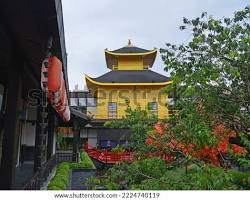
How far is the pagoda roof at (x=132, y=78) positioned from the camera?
25587mm

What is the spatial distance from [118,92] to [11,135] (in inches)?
848

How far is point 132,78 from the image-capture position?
26.1 metres

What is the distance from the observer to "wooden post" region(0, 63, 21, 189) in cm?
498

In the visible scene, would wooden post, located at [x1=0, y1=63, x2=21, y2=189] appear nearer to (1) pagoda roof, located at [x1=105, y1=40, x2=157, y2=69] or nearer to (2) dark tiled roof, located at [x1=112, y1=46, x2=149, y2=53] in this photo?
(1) pagoda roof, located at [x1=105, y1=40, x2=157, y2=69]

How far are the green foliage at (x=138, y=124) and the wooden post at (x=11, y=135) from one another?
1.92 metres

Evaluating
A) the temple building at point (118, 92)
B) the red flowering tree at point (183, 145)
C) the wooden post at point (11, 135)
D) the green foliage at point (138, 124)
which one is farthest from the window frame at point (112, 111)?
the wooden post at point (11, 135)

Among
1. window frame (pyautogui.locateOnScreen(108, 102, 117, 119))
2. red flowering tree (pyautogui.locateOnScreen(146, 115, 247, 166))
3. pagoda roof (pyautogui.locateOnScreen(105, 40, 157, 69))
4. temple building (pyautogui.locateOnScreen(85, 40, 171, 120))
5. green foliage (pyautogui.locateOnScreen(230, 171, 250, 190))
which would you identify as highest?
pagoda roof (pyautogui.locateOnScreen(105, 40, 157, 69))

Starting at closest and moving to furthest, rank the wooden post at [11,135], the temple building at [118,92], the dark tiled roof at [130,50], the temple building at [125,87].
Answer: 1. the wooden post at [11,135]
2. the temple building at [118,92]
3. the temple building at [125,87]
4. the dark tiled roof at [130,50]

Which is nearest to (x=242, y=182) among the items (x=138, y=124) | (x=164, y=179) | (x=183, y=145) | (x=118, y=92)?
(x=183, y=145)

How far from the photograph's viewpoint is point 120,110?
2567cm

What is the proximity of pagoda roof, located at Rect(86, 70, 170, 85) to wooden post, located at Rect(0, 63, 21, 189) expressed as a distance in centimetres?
2012

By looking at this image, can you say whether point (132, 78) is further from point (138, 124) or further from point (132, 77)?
point (138, 124)

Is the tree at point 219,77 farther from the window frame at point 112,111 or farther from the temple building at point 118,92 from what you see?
the window frame at point 112,111

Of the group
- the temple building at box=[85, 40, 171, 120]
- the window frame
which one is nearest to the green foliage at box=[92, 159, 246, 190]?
the temple building at box=[85, 40, 171, 120]
